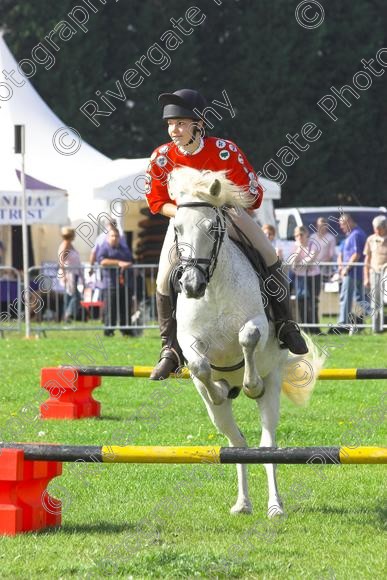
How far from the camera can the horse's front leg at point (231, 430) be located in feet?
24.2

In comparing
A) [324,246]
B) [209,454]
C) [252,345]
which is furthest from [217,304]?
[324,246]

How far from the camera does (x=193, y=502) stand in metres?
7.70

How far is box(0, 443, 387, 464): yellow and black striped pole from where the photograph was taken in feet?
21.2

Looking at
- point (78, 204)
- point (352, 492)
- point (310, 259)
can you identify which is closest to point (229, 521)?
point (352, 492)

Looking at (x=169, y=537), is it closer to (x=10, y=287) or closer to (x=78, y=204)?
(x=10, y=287)

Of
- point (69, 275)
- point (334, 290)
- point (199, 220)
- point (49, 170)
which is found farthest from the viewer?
point (49, 170)

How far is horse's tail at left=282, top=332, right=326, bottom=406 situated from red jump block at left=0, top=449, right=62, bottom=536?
2151 mm

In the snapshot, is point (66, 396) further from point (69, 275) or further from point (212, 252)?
point (69, 275)

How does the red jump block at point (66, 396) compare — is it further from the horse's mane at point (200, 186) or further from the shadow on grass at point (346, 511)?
the horse's mane at point (200, 186)

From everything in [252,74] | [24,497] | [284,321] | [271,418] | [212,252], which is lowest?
[24,497]

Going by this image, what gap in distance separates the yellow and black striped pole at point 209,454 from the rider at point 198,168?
3.56 ft

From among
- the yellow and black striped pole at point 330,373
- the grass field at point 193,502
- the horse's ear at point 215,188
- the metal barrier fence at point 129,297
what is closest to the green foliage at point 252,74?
the metal barrier fence at point 129,297

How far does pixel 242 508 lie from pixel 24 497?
4.75 feet

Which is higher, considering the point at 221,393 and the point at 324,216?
the point at 324,216
